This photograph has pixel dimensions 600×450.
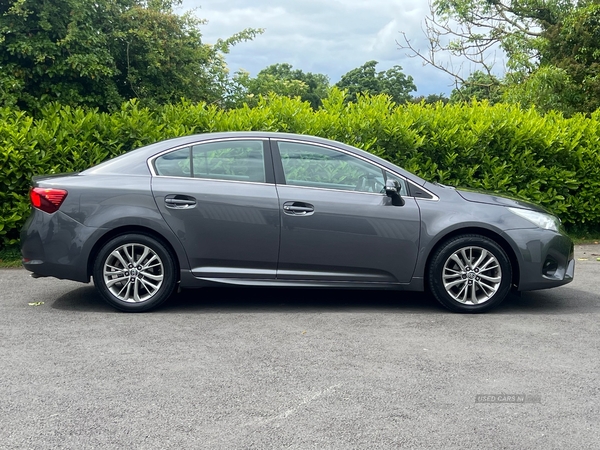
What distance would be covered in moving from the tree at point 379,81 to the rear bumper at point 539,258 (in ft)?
284

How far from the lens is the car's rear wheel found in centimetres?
598

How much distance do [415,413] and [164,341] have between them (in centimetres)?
218

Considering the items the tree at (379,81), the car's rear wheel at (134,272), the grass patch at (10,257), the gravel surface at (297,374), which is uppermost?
the tree at (379,81)

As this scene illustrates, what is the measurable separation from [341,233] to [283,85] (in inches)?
1189

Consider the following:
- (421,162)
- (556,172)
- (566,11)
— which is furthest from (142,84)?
(566,11)

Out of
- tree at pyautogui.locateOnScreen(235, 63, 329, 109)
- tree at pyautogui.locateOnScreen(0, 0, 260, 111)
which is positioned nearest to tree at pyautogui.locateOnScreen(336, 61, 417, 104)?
tree at pyautogui.locateOnScreen(235, 63, 329, 109)

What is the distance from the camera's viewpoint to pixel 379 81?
93125mm

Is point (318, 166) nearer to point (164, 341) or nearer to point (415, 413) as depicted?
point (164, 341)

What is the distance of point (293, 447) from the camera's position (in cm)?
340

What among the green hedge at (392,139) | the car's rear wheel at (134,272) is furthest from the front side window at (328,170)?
the green hedge at (392,139)

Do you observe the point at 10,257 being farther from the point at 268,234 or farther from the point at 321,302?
the point at 321,302

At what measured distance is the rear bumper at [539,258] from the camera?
6082mm

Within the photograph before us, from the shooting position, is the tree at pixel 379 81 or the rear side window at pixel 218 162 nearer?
the rear side window at pixel 218 162

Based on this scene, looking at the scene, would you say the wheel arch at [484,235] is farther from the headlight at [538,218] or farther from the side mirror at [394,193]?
the side mirror at [394,193]
